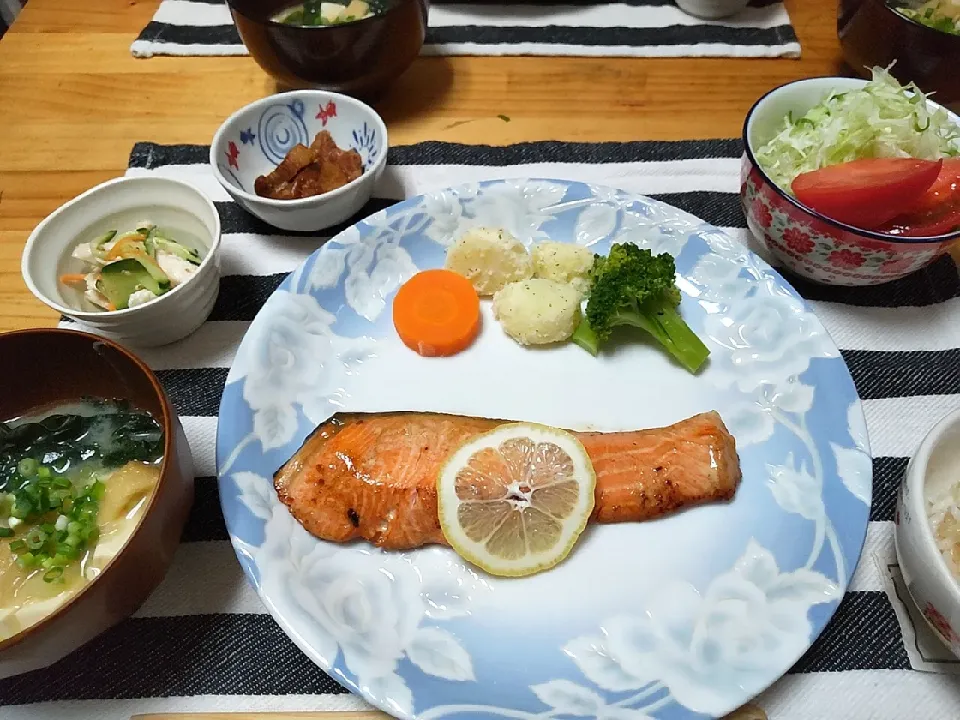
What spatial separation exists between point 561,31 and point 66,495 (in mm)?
2643

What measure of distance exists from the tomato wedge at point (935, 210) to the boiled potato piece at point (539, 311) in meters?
0.91

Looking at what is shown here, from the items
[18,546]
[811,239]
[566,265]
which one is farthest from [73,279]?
[811,239]

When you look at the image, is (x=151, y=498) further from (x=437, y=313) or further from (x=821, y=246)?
(x=821, y=246)

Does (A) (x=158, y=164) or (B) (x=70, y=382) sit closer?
(B) (x=70, y=382)

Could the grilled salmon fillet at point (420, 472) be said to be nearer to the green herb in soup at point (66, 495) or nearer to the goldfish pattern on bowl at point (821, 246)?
the green herb in soup at point (66, 495)

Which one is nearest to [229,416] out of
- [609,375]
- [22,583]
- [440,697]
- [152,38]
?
[22,583]

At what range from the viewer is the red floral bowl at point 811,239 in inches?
71.7

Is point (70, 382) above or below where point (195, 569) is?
above

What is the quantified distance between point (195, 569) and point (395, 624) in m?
0.50

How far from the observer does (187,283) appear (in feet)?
5.99

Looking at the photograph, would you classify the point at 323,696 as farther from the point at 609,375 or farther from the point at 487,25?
the point at 487,25

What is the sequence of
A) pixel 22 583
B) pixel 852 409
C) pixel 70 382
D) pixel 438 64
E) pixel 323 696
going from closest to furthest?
pixel 22 583 < pixel 323 696 < pixel 70 382 < pixel 852 409 < pixel 438 64

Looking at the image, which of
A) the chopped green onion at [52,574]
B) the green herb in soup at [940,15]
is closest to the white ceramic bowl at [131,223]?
the chopped green onion at [52,574]

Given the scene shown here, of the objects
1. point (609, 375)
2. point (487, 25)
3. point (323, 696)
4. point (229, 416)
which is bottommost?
point (323, 696)
